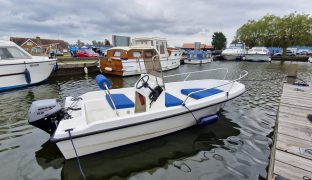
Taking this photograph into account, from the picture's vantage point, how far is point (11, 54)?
10.3 meters

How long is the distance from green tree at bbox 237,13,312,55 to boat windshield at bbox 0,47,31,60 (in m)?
43.0

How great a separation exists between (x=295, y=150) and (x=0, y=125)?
727 cm

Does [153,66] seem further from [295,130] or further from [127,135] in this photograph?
[295,130]

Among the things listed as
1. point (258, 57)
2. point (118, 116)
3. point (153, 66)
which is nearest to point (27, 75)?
point (118, 116)

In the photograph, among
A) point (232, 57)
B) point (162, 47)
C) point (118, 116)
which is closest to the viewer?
point (118, 116)

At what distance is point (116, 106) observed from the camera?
457cm

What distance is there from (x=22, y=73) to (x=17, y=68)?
0.34 metres

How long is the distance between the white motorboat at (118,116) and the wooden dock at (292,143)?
145 centimetres

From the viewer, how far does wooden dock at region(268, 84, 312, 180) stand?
267cm

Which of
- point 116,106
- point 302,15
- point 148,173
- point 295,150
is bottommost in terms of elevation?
point 148,173

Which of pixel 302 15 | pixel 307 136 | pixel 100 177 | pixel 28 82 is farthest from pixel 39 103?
pixel 302 15

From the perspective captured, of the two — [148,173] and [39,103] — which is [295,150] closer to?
[148,173]

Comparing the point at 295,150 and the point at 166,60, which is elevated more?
the point at 166,60

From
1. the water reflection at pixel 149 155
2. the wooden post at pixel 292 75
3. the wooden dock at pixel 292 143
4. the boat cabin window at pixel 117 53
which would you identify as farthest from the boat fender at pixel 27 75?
the wooden post at pixel 292 75
